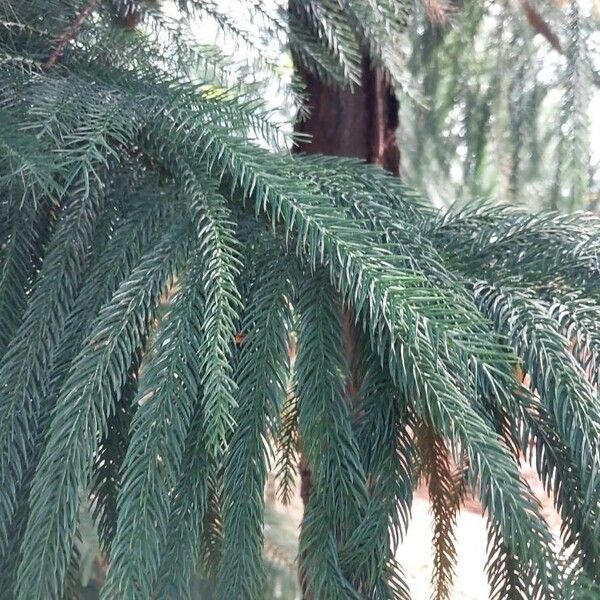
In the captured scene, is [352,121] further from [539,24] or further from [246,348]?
[246,348]

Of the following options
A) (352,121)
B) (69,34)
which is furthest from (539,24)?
(69,34)

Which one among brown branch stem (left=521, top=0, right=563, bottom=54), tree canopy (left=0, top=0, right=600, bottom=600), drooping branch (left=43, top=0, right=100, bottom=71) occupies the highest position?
brown branch stem (left=521, top=0, right=563, bottom=54)

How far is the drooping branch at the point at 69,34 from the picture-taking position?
666 mm

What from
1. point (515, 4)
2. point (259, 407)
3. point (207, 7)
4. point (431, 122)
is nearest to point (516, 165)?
point (431, 122)

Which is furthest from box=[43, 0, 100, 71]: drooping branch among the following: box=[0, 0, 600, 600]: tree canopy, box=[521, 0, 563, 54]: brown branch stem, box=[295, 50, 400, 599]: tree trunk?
box=[521, 0, 563, 54]: brown branch stem

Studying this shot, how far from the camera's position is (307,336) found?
1.89 ft

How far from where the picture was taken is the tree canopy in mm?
494

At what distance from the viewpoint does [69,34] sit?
2.20 ft

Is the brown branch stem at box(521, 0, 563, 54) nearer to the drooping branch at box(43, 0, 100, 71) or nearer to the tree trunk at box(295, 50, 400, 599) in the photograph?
the tree trunk at box(295, 50, 400, 599)

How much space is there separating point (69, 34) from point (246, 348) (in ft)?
1.12

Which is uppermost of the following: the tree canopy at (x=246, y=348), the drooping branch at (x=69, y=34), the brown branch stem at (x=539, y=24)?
the brown branch stem at (x=539, y=24)

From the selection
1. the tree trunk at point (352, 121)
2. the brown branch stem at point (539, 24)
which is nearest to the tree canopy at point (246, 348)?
the tree trunk at point (352, 121)

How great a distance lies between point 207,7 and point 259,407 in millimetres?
486

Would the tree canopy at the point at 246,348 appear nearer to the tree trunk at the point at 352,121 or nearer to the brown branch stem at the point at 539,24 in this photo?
the tree trunk at the point at 352,121
